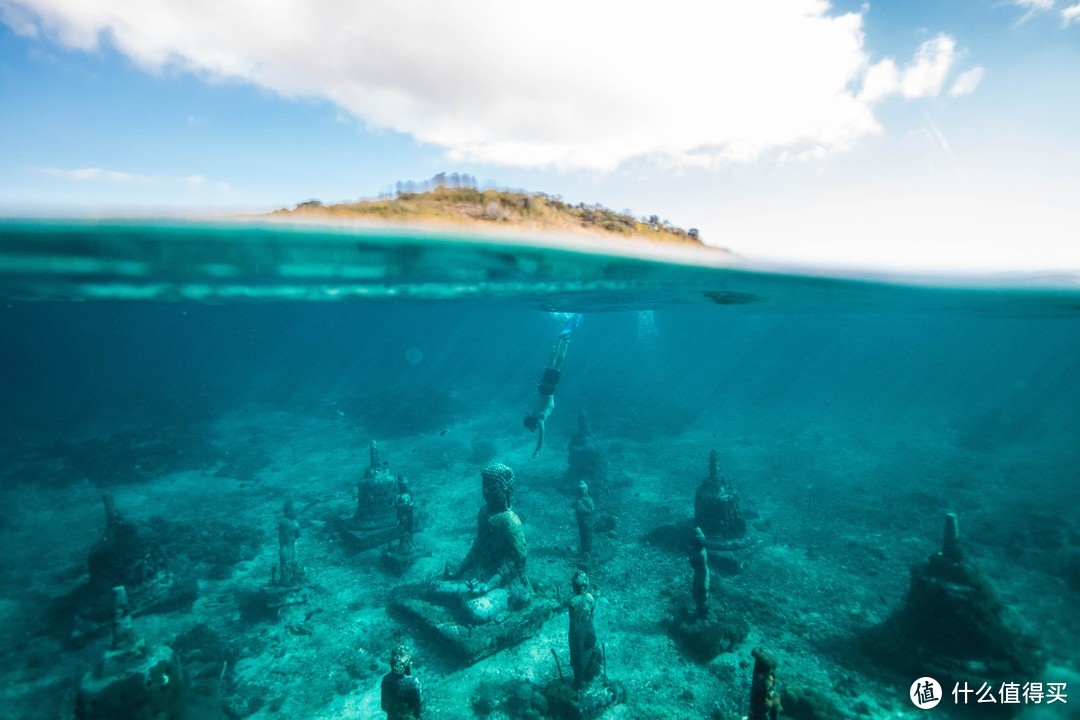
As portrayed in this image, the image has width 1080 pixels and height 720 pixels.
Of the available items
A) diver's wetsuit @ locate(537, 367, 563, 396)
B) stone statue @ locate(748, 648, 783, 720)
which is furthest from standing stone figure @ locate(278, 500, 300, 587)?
stone statue @ locate(748, 648, 783, 720)

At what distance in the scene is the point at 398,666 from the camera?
554cm

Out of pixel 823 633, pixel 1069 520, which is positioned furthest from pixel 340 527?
pixel 1069 520

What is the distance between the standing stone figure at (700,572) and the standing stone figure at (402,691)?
18.3 ft

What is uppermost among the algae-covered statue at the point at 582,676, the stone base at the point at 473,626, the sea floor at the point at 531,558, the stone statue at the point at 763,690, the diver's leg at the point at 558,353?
the diver's leg at the point at 558,353

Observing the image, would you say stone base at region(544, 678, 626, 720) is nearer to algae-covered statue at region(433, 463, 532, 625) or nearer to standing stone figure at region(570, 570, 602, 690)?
standing stone figure at region(570, 570, 602, 690)

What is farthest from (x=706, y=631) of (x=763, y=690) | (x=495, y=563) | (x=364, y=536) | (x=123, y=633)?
(x=123, y=633)

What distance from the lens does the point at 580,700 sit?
6.88 metres

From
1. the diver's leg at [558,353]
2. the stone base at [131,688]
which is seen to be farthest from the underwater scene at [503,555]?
the diver's leg at [558,353]

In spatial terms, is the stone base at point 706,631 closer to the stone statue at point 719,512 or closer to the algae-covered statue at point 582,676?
the algae-covered statue at point 582,676

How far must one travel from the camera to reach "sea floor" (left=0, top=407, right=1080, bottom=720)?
304 inches

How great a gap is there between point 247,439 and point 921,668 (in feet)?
95.1

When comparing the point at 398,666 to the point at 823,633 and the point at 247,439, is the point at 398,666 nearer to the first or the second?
the point at 823,633

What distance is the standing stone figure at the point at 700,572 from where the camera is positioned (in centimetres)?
873

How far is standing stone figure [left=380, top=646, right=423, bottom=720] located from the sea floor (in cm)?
196
